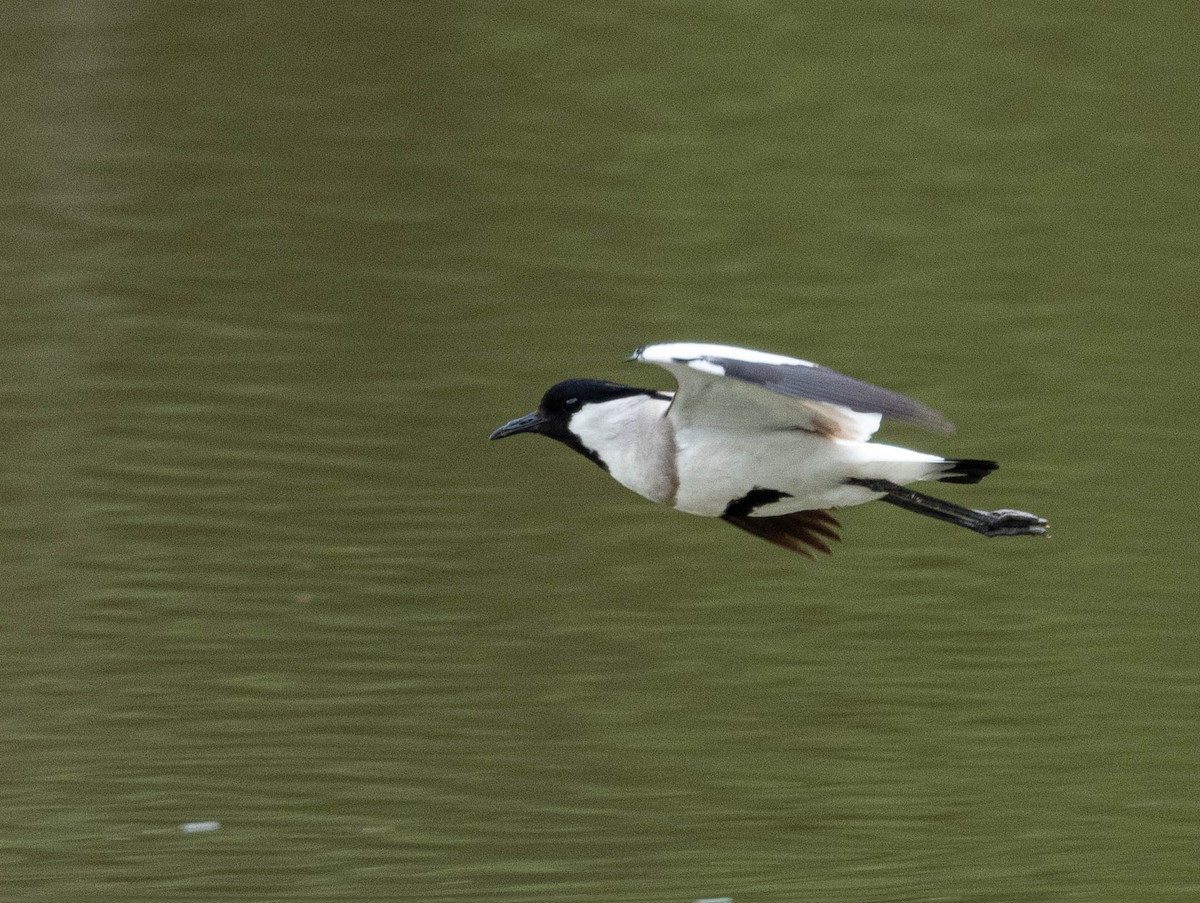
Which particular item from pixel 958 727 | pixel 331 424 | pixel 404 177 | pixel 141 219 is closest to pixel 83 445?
pixel 331 424

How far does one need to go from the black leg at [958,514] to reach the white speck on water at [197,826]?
3.29 m

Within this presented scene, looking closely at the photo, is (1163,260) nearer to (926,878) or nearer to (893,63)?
(893,63)

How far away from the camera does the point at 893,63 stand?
17797mm

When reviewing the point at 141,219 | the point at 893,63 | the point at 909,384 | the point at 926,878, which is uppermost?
the point at 893,63

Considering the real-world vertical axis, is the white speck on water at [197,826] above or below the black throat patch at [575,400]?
below

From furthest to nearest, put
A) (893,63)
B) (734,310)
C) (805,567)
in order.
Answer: (893,63)
(734,310)
(805,567)

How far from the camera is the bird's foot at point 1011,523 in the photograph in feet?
28.6

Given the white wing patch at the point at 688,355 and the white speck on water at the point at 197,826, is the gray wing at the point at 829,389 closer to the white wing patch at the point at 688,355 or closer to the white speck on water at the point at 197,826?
the white wing patch at the point at 688,355

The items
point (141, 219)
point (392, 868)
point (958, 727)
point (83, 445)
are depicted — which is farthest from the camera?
point (141, 219)

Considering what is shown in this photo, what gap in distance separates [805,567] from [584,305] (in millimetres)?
3105

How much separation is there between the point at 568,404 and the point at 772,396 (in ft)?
3.43

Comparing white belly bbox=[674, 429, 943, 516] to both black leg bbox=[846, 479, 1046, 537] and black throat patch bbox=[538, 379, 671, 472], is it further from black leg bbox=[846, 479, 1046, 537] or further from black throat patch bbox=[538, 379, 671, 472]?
black throat patch bbox=[538, 379, 671, 472]

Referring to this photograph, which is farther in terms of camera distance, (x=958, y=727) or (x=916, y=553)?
(x=916, y=553)

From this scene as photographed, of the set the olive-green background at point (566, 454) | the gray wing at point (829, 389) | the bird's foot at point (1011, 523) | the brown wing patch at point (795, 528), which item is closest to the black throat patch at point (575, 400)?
the brown wing patch at point (795, 528)
